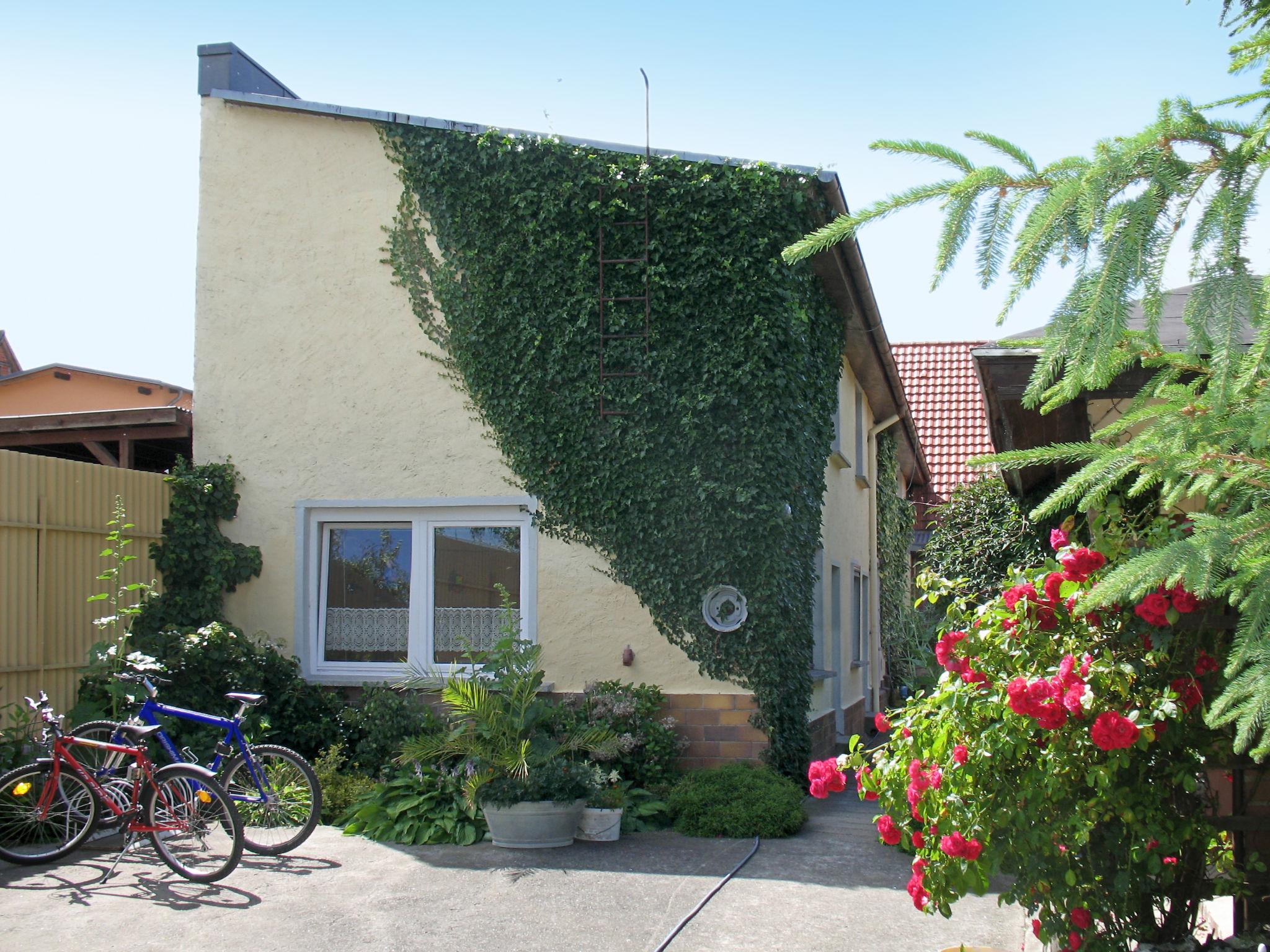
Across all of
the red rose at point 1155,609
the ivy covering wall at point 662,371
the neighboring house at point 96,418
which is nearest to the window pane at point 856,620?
the ivy covering wall at point 662,371

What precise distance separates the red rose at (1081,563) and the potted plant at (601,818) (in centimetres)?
442

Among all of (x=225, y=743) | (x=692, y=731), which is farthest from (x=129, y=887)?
(x=692, y=731)

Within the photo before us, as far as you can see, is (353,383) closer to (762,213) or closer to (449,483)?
(449,483)

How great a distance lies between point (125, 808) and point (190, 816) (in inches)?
17.6

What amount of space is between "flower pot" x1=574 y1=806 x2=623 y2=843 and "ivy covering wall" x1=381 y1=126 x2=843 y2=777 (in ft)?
5.54

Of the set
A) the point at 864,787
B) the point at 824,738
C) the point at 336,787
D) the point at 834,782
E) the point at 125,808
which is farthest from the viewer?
the point at 824,738

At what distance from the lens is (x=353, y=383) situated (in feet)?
33.0

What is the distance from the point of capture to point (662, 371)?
913 cm

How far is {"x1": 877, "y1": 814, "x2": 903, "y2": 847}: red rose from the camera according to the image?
14.3 ft

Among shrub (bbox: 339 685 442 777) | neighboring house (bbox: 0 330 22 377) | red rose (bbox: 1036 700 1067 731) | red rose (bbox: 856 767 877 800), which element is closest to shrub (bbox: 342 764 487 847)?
shrub (bbox: 339 685 442 777)

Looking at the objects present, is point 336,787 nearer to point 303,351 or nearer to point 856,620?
point 303,351

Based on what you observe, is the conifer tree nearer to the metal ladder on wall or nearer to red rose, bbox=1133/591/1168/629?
red rose, bbox=1133/591/1168/629

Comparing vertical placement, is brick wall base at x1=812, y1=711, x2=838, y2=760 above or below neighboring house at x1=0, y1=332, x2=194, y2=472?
below

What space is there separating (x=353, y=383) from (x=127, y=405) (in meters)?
12.2
